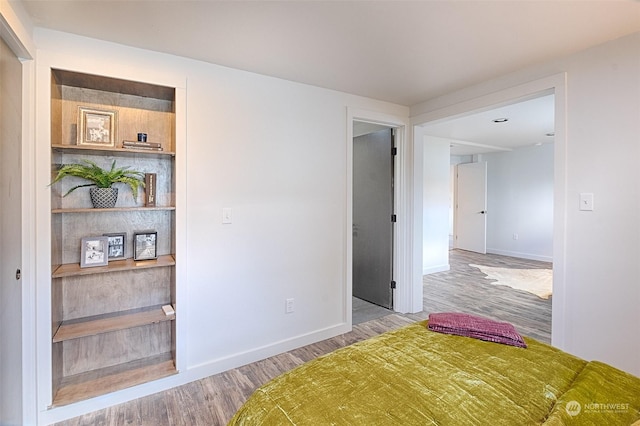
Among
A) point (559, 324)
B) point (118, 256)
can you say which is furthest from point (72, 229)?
point (559, 324)

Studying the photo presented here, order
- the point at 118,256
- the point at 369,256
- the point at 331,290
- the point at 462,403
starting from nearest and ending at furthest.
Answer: the point at 462,403
the point at 118,256
the point at 331,290
the point at 369,256

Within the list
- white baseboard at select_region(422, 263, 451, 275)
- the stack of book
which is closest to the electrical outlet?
the stack of book

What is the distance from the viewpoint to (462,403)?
3.43 ft

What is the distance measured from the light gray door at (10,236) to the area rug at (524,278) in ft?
16.9

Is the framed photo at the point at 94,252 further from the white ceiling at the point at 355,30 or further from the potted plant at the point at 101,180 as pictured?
the white ceiling at the point at 355,30

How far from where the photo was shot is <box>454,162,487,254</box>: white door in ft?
23.3

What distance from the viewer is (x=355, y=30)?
1.84 metres

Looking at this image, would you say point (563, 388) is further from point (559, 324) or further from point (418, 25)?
point (418, 25)

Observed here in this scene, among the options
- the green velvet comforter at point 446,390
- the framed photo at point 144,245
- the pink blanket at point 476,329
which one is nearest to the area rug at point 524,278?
the pink blanket at point 476,329

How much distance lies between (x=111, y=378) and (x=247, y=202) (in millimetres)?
1499

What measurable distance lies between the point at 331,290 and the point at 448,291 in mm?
2262

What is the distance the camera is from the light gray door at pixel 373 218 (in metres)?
3.71

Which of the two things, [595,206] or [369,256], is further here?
[369,256]

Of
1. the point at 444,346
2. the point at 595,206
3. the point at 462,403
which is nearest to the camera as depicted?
the point at 462,403
